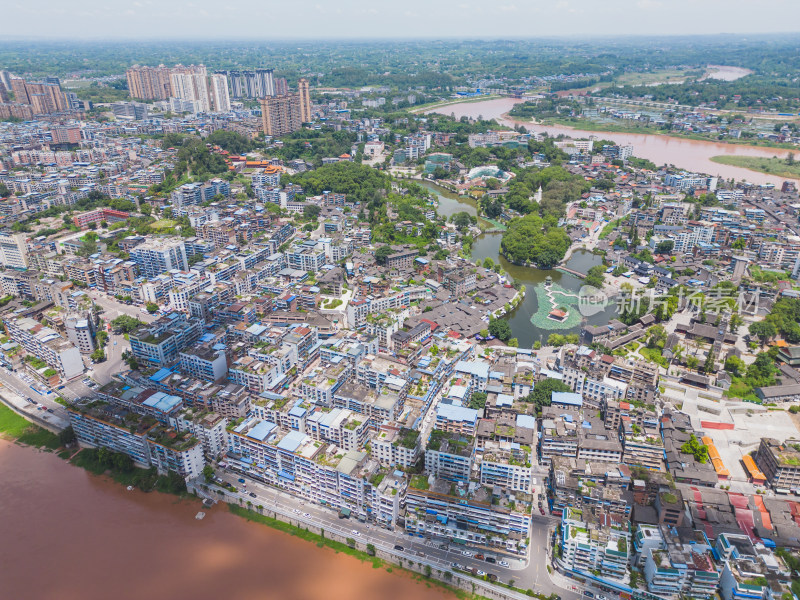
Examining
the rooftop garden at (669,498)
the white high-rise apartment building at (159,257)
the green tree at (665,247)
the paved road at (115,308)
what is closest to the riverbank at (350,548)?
the rooftop garden at (669,498)

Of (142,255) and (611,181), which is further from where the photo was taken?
(611,181)

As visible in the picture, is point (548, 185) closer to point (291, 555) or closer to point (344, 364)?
point (344, 364)

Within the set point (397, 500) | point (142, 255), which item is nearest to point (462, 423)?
point (397, 500)

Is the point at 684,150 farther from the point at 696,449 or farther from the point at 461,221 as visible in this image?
the point at 696,449

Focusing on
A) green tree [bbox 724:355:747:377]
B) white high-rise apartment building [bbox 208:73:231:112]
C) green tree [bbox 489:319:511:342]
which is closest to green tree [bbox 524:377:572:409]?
green tree [bbox 489:319:511:342]

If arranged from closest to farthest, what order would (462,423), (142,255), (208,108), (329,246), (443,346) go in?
1. (462,423)
2. (443,346)
3. (142,255)
4. (329,246)
5. (208,108)

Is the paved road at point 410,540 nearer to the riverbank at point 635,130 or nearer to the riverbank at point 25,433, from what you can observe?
the riverbank at point 25,433

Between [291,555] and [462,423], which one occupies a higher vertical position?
[462,423]

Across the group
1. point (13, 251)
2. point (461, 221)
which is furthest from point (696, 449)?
point (13, 251)

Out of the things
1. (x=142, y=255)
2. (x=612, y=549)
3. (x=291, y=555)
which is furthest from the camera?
(x=142, y=255)
